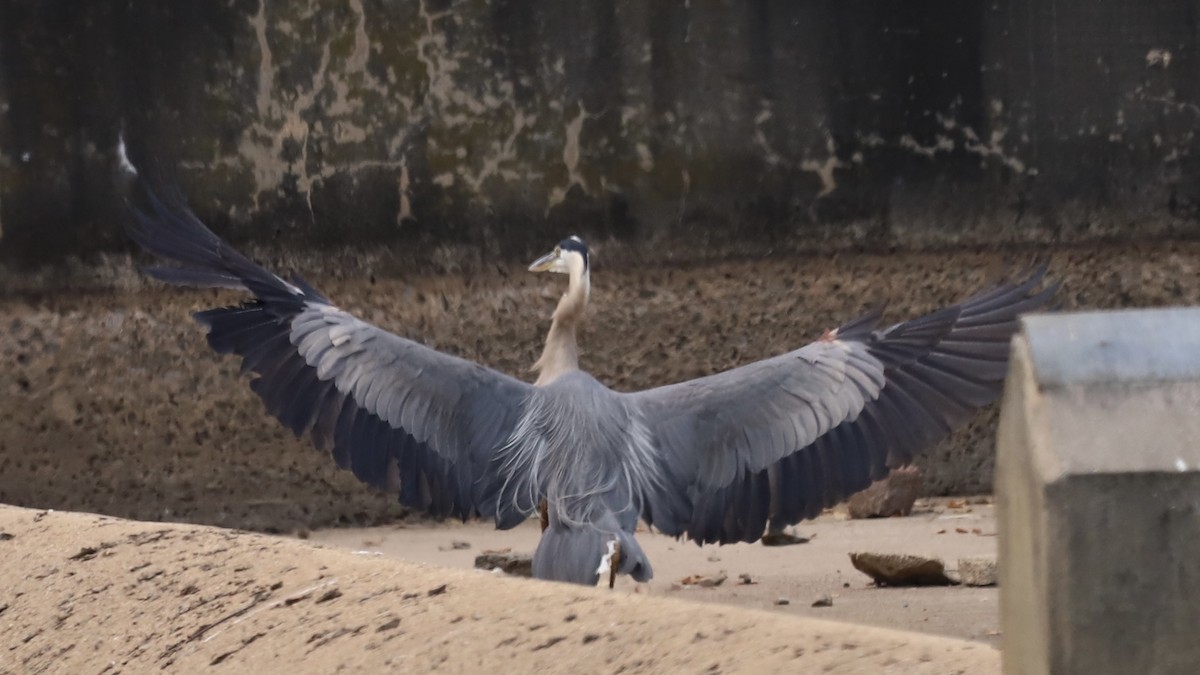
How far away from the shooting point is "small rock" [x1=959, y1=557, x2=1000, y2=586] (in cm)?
469

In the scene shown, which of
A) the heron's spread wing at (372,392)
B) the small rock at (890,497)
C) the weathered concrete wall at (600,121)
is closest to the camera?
the heron's spread wing at (372,392)

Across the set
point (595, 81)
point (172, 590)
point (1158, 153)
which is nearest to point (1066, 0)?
point (1158, 153)

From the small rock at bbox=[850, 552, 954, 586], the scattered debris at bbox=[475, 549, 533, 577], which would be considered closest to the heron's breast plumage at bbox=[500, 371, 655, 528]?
the scattered debris at bbox=[475, 549, 533, 577]

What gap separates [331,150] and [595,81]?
0.97 m

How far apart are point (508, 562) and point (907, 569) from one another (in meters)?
1.14

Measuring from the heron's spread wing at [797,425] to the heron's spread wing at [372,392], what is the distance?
0.45 m

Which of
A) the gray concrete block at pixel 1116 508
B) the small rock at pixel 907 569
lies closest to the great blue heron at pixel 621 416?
the small rock at pixel 907 569

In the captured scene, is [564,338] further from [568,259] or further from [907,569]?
[907,569]

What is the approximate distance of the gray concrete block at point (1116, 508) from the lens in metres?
1.61

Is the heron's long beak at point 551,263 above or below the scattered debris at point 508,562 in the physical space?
above

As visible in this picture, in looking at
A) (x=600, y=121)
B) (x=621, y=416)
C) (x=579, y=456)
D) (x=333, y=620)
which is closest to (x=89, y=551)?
(x=333, y=620)

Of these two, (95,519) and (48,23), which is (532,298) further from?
(95,519)

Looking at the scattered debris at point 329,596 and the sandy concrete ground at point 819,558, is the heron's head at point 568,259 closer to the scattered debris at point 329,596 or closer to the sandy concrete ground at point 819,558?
the sandy concrete ground at point 819,558

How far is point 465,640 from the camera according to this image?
2.68 meters
